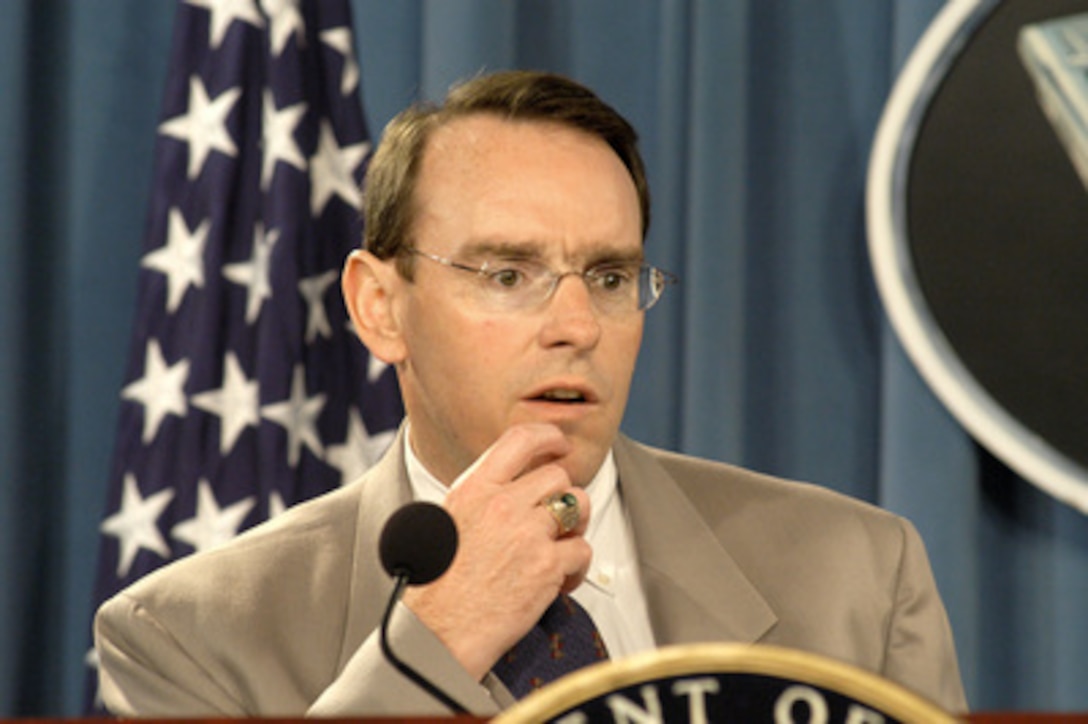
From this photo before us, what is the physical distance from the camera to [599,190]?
204 cm

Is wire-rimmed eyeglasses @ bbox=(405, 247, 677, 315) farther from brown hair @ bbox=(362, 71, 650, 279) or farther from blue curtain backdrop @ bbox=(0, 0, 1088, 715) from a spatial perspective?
blue curtain backdrop @ bbox=(0, 0, 1088, 715)

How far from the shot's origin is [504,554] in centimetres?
175

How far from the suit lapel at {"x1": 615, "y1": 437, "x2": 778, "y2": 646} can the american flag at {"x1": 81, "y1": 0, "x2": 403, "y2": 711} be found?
824 mm

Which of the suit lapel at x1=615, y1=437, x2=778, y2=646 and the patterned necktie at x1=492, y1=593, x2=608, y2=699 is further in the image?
the suit lapel at x1=615, y1=437, x2=778, y2=646

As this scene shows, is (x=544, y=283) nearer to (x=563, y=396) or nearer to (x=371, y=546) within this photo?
(x=563, y=396)

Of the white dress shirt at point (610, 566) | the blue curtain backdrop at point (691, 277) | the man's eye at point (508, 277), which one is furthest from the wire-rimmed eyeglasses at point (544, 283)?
the blue curtain backdrop at point (691, 277)

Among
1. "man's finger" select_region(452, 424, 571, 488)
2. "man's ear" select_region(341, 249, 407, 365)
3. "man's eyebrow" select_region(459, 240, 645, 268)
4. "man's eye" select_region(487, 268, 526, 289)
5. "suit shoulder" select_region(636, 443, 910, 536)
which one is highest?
"man's eyebrow" select_region(459, 240, 645, 268)

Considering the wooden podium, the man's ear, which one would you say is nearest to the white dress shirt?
the man's ear

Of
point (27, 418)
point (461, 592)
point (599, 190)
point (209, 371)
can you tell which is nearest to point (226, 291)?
point (209, 371)

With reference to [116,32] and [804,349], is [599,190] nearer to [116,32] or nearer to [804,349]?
[804,349]

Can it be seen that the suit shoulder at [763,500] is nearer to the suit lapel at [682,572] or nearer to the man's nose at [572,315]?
the suit lapel at [682,572]

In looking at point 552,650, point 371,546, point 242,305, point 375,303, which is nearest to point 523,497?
point 552,650

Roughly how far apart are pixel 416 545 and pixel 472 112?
1.01 metres

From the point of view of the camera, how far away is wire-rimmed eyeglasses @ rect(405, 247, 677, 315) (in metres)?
1.99
